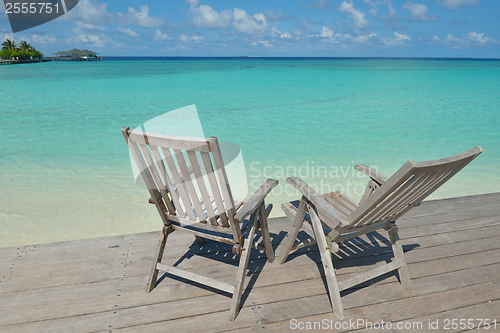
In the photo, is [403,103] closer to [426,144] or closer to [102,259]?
[426,144]

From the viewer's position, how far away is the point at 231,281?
2.30 meters

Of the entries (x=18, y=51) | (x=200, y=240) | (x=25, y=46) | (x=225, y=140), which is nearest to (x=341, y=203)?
(x=200, y=240)

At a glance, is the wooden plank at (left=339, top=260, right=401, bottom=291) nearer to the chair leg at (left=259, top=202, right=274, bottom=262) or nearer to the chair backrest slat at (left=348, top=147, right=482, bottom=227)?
the chair backrest slat at (left=348, top=147, right=482, bottom=227)

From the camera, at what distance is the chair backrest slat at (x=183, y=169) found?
1612 mm

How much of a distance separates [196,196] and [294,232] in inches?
32.1

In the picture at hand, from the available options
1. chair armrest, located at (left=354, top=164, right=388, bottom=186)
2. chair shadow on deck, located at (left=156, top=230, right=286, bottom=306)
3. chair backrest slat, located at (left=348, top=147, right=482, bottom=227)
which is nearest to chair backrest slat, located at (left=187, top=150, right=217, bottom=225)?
chair shadow on deck, located at (left=156, top=230, right=286, bottom=306)

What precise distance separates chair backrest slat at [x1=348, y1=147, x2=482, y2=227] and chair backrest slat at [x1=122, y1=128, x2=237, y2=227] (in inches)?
31.2

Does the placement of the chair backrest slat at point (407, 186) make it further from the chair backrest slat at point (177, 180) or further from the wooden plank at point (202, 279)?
the chair backrest slat at point (177, 180)

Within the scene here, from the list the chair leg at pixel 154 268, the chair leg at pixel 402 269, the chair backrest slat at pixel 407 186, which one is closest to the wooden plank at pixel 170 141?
the chair leg at pixel 154 268

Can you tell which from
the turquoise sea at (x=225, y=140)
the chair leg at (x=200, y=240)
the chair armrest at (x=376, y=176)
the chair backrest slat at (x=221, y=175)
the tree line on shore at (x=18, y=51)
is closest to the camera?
the chair backrest slat at (x=221, y=175)

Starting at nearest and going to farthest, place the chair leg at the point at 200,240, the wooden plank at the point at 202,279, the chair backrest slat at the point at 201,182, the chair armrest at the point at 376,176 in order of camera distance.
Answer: the chair backrest slat at the point at 201,182 < the wooden plank at the point at 202,279 < the chair armrest at the point at 376,176 < the chair leg at the point at 200,240

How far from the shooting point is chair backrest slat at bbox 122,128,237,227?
63.5 inches

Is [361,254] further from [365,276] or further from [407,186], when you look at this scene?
[407,186]

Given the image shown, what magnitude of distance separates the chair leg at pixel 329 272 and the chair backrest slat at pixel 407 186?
0.79 feet
